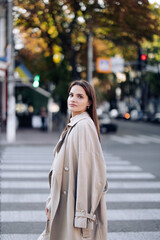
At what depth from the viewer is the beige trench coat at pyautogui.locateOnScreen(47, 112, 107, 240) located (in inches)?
101

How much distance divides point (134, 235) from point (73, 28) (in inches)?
684

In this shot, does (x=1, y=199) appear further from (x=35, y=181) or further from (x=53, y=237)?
(x=53, y=237)

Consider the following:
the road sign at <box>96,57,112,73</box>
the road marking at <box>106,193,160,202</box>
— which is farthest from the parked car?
the road marking at <box>106,193,160,202</box>

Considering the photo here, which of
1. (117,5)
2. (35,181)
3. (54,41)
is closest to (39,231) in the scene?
(35,181)

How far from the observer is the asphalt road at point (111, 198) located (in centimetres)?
454

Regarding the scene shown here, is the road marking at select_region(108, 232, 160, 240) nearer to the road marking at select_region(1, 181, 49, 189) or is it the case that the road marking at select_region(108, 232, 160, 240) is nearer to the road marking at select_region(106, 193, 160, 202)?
the road marking at select_region(106, 193, 160, 202)

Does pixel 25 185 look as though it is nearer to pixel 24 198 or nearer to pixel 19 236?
pixel 24 198

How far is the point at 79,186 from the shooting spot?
8.38 feet

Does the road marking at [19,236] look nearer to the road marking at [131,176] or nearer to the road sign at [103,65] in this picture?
Result: the road marking at [131,176]

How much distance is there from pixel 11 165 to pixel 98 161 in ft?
24.3

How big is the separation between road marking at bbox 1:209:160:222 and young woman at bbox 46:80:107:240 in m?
2.37

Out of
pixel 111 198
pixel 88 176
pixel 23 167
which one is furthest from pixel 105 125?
pixel 88 176

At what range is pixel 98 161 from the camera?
264 cm

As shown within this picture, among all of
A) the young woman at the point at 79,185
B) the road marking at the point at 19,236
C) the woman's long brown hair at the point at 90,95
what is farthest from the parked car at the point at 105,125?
the young woman at the point at 79,185
